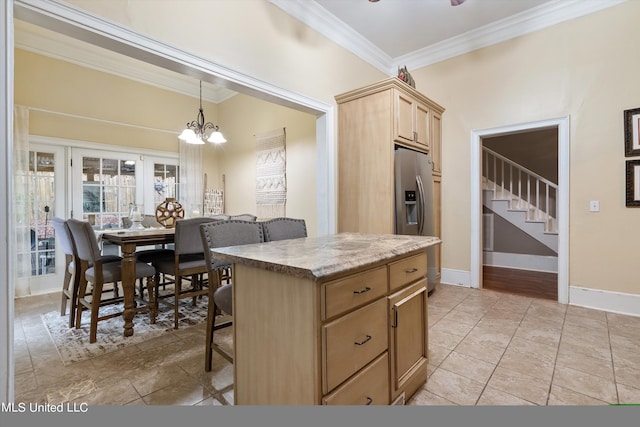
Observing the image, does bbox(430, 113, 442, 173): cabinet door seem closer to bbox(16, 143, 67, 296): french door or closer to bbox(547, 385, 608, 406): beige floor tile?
bbox(547, 385, 608, 406): beige floor tile

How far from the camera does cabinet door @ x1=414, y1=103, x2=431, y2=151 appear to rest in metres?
3.41

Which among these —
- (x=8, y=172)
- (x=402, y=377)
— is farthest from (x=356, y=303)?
(x=8, y=172)

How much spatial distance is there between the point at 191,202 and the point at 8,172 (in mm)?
3937

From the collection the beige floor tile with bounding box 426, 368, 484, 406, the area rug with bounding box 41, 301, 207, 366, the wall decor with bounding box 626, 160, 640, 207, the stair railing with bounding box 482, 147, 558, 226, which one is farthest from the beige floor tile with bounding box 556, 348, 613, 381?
the stair railing with bounding box 482, 147, 558, 226

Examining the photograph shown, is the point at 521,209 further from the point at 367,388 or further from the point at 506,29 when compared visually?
the point at 367,388

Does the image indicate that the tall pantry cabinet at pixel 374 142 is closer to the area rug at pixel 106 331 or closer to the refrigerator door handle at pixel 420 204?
the refrigerator door handle at pixel 420 204

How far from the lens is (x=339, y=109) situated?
11.4ft

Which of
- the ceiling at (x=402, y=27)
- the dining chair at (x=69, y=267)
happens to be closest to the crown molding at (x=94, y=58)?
the ceiling at (x=402, y=27)

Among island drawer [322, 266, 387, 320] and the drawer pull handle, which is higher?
island drawer [322, 266, 387, 320]

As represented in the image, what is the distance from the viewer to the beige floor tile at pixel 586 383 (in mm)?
1640

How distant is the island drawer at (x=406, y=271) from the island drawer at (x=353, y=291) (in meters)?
0.08

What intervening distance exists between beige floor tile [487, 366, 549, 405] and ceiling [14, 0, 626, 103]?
3425 mm

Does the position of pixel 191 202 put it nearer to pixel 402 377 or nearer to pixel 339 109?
pixel 339 109

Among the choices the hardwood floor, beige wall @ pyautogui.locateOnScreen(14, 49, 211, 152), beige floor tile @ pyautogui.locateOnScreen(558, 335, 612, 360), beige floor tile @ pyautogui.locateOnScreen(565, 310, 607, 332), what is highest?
beige wall @ pyautogui.locateOnScreen(14, 49, 211, 152)
